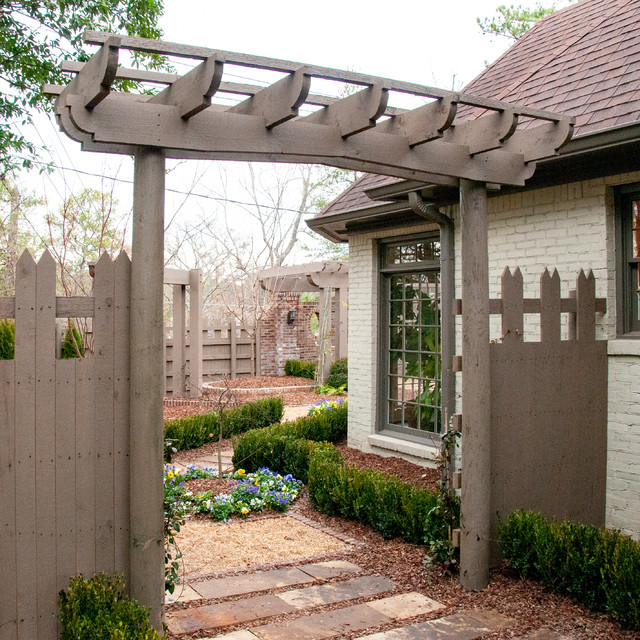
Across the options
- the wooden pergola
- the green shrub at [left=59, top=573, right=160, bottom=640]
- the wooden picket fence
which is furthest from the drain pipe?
→ the green shrub at [left=59, top=573, right=160, bottom=640]

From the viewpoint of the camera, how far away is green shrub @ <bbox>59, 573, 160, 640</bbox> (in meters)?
3.07

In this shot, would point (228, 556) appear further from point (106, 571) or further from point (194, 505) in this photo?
point (106, 571)

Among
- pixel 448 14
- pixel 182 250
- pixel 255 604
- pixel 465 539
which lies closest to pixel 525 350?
pixel 465 539

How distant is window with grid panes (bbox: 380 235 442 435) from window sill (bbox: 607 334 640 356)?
2.47 meters

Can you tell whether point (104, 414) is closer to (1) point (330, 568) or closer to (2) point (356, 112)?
(2) point (356, 112)

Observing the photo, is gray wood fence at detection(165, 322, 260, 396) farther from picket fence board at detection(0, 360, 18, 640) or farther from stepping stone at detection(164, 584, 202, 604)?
picket fence board at detection(0, 360, 18, 640)

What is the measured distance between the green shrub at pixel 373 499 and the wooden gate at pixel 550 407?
741mm

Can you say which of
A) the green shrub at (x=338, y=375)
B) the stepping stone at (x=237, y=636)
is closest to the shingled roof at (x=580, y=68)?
the stepping stone at (x=237, y=636)

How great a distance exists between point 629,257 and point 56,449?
4423 mm

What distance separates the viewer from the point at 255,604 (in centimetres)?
434

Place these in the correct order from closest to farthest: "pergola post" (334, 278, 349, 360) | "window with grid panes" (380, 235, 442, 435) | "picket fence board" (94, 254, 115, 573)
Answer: "picket fence board" (94, 254, 115, 573) < "window with grid panes" (380, 235, 442, 435) < "pergola post" (334, 278, 349, 360)

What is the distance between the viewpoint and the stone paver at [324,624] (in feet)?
12.7

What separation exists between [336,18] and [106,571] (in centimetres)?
3506

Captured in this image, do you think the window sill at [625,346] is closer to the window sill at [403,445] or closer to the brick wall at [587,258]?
the brick wall at [587,258]
